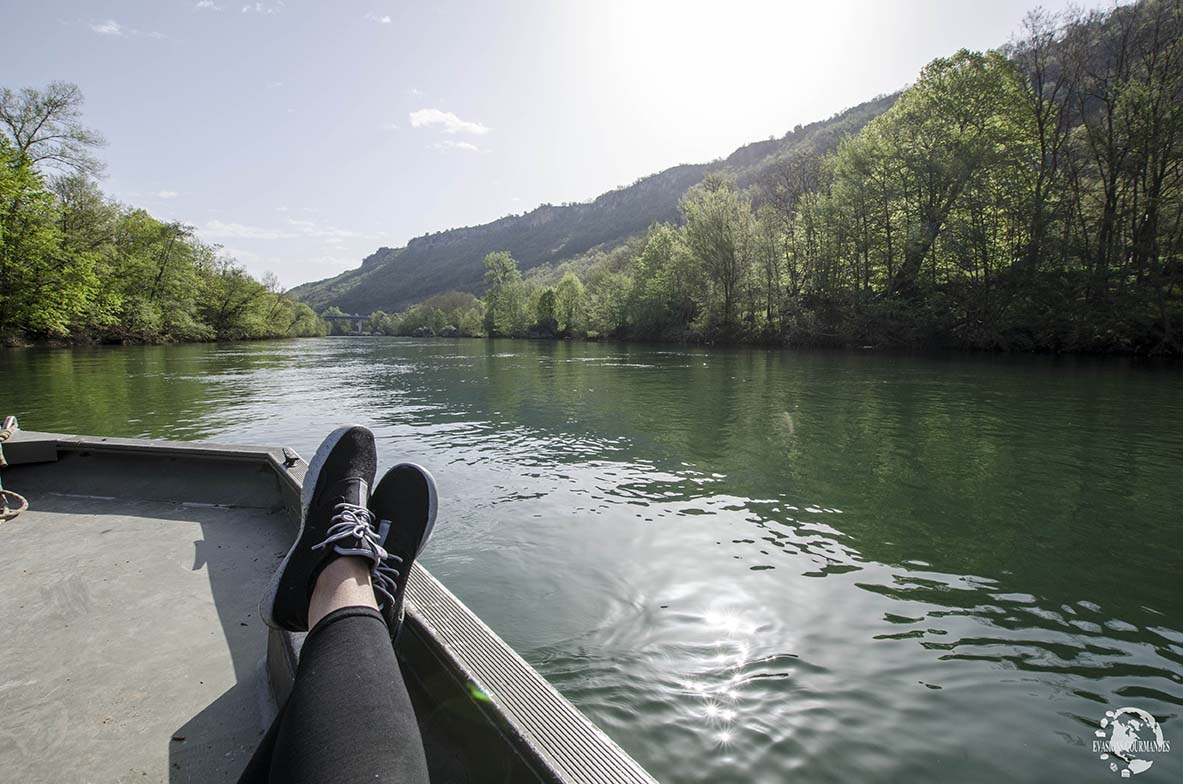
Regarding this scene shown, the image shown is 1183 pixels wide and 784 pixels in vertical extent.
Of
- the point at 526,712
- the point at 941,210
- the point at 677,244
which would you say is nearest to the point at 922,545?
the point at 526,712

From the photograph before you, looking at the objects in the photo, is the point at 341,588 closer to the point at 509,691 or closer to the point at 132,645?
the point at 509,691

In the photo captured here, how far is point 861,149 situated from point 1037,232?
1262 cm

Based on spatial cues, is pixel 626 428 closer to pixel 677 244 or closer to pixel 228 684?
pixel 228 684

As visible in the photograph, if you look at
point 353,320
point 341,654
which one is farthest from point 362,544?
point 353,320

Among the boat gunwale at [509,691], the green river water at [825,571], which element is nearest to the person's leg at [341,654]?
the boat gunwale at [509,691]

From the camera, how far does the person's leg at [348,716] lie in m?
1.24

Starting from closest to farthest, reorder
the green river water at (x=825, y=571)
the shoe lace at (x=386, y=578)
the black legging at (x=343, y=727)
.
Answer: the black legging at (x=343, y=727)
the shoe lace at (x=386, y=578)
the green river water at (x=825, y=571)

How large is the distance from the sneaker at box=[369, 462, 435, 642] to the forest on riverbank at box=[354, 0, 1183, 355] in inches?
1424

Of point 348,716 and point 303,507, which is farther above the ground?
point 303,507

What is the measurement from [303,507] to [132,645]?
2.99ft

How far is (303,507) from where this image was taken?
2.64 metres

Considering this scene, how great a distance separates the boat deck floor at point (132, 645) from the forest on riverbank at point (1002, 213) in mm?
36987

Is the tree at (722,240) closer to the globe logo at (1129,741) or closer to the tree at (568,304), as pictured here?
the tree at (568,304)

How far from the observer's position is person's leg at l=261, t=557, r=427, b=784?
1.24 meters
